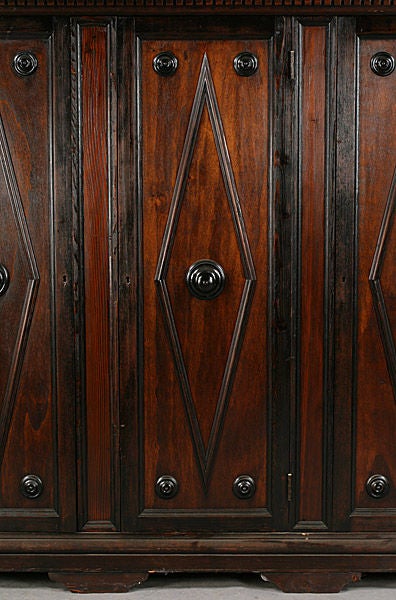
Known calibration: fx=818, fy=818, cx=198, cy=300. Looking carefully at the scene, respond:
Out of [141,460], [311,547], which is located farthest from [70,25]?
[311,547]

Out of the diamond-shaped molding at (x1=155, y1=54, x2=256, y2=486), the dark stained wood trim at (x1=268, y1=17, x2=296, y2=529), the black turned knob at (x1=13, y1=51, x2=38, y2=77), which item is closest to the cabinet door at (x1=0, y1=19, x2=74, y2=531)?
the black turned knob at (x1=13, y1=51, x2=38, y2=77)

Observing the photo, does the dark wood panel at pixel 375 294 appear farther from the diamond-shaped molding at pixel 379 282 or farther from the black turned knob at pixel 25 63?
the black turned knob at pixel 25 63

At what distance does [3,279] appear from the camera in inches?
112

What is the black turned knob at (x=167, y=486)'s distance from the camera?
2.89 metres

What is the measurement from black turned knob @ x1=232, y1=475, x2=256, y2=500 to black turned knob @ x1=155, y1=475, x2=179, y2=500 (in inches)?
8.2

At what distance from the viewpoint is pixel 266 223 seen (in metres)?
2.84

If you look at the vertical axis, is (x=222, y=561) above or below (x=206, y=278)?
below

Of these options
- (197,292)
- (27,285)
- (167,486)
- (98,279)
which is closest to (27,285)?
(27,285)

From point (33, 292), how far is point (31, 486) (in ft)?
2.25

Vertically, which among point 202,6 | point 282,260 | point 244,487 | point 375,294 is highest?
point 202,6

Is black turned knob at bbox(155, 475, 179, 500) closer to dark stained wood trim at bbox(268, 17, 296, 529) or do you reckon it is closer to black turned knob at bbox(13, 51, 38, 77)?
dark stained wood trim at bbox(268, 17, 296, 529)

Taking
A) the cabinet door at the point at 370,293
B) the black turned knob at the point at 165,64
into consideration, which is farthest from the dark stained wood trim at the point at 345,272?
the black turned knob at the point at 165,64

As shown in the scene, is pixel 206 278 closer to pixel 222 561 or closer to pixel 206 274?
pixel 206 274

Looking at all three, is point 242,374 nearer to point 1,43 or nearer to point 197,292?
point 197,292
